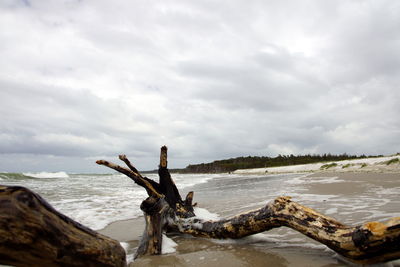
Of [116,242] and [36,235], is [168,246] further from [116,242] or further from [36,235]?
[36,235]

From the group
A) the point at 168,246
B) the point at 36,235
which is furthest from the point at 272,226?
the point at 36,235

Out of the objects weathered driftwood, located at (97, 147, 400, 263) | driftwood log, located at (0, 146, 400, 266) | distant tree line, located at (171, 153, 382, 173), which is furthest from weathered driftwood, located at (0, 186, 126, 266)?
distant tree line, located at (171, 153, 382, 173)

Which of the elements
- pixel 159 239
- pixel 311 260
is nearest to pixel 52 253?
pixel 159 239

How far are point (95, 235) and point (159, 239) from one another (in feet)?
6.44

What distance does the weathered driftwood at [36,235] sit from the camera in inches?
65.9

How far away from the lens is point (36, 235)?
68.5 inches

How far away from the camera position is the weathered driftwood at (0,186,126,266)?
1.67 m

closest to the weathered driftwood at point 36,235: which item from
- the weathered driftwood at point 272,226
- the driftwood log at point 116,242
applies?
the driftwood log at point 116,242

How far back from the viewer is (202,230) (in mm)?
4711

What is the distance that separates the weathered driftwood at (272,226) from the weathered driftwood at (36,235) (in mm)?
2012

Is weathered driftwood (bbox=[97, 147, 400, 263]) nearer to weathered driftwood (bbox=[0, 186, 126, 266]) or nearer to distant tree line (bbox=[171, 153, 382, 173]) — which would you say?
weathered driftwood (bbox=[0, 186, 126, 266])

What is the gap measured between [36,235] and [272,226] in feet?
9.62

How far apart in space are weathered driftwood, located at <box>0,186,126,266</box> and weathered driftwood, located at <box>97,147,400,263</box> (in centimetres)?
201

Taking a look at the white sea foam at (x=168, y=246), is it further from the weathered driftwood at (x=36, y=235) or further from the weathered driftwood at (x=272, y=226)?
the weathered driftwood at (x=36, y=235)
